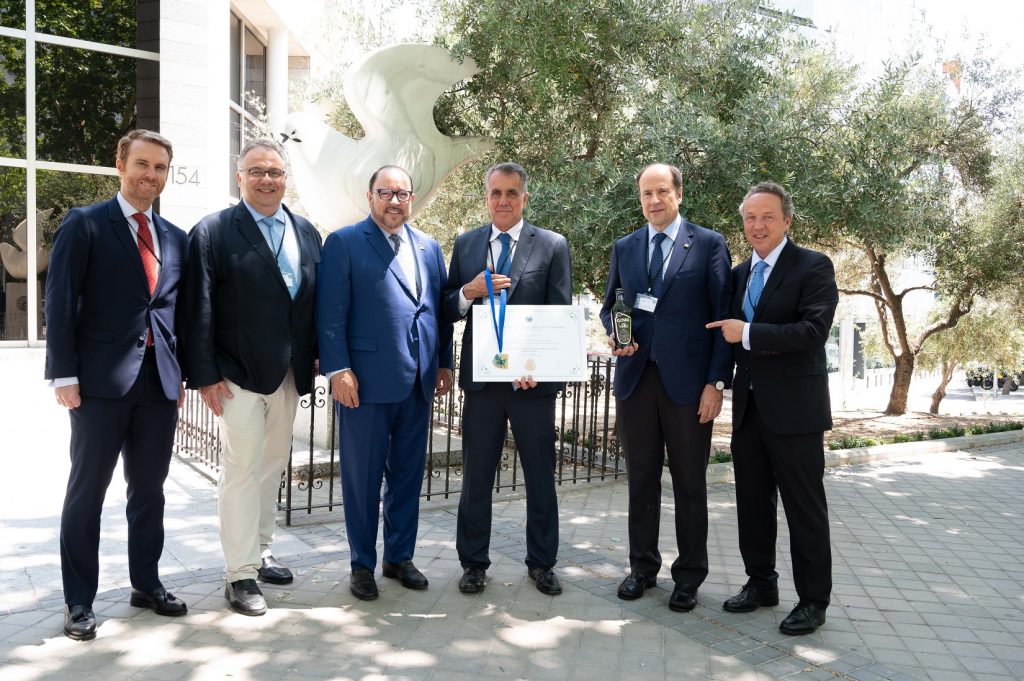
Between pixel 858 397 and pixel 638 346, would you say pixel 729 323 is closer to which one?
pixel 638 346

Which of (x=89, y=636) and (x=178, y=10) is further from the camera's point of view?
(x=178, y=10)

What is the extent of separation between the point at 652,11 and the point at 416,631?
697cm

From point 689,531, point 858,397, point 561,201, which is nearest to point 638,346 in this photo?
point 689,531

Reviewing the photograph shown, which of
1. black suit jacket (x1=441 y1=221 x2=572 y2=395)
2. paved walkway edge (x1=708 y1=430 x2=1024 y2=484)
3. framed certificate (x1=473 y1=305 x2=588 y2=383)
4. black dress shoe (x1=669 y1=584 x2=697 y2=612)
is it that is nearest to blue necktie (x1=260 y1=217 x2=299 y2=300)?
black suit jacket (x1=441 y1=221 x2=572 y2=395)

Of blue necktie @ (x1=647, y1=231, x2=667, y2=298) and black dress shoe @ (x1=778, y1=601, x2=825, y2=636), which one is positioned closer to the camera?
black dress shoe @ (x1=778, y1=601, x2=825, y2=636)

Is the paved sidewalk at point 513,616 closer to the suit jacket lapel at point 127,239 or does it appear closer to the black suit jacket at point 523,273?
the black suit jacket at point 523,273


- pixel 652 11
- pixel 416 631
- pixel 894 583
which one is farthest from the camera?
pixel 652 11

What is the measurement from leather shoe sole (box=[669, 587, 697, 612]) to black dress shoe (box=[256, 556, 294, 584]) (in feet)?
6.89

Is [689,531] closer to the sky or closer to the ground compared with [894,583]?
closer to the sky

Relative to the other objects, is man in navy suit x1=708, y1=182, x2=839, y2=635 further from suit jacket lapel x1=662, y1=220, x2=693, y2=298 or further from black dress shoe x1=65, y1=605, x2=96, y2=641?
black dress shoe x1=65, y1=605, x2=96, y2=641

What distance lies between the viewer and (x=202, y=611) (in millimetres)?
4062

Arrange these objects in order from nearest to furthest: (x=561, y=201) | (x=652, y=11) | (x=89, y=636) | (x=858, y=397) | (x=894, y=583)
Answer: (x=89, y=636) < (x=894, y=583) < (x=561, y=201) < (x=652, y=11) < (x=858, y=397)

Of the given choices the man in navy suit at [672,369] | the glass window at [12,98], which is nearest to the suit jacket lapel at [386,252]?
the man in navy suit at [672,369]

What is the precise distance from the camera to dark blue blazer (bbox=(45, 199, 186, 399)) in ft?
11.7
